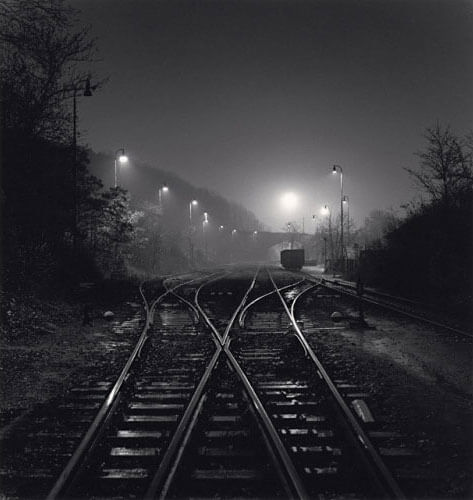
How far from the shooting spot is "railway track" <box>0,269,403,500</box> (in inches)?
164

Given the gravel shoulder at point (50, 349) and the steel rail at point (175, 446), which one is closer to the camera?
the steel rail at point (175, 446)

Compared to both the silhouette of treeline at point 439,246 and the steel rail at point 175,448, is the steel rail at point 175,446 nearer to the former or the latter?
the steel rail at point 175,448

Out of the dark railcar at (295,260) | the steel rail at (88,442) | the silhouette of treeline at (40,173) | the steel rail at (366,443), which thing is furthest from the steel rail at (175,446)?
the dark railcar at (295,260)

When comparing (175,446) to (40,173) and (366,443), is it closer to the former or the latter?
(366,443)

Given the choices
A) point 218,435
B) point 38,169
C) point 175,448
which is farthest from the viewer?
point 38,169

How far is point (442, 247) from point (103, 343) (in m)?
15.0

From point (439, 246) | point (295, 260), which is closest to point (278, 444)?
point (439, 246)

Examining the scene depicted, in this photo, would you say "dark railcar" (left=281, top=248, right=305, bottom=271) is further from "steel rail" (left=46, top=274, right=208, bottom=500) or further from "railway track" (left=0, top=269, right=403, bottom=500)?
"steel rail" (left=46, top=274, right=208, bottom=500)

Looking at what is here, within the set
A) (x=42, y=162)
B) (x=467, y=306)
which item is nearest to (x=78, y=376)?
(x=467, y=306)

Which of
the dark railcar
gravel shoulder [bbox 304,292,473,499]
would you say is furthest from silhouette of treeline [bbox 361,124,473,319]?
the dark railcar

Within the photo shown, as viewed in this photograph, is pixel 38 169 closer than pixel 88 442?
No

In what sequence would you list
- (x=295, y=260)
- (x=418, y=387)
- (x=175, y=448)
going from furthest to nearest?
1. (x=295, y=260)
2. (x=418, y=387)
3. (x=175, y=448)

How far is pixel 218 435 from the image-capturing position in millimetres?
5195

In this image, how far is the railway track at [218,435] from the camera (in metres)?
4.16
